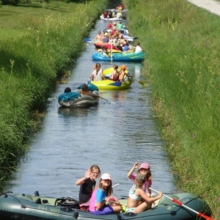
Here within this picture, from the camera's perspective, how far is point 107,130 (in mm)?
19938

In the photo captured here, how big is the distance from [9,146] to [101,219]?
16.1 ft

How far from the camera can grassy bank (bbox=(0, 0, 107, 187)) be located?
640 inches

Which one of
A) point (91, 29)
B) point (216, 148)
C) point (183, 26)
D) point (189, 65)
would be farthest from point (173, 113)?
point (91, 29)

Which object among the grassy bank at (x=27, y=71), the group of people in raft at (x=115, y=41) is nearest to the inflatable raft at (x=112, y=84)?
the grassy bank at (x=27, y=71)

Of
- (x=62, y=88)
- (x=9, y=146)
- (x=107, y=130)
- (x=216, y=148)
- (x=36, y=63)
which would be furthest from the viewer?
(x=62, y=88)

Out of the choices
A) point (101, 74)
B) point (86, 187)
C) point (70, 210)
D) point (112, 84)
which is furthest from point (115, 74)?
point (70, 210)

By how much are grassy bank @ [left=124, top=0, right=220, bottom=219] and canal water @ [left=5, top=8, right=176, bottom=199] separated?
382 millimetres

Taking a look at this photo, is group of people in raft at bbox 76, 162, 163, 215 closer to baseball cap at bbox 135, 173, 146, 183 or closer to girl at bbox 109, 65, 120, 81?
baseball cap at bbox 135, 173, 146, 183

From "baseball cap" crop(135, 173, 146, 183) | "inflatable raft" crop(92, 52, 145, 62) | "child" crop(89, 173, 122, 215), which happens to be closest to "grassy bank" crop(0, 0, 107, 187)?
"inflatable raft" crop(92, 52, 145, 62)

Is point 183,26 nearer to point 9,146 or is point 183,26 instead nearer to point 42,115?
point 42,115

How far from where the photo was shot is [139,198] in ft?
38.9

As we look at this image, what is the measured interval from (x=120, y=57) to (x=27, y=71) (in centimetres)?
1238

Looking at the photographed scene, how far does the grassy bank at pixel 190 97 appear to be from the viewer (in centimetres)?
1348

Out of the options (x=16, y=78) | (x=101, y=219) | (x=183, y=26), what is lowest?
(x=183, y=26)
